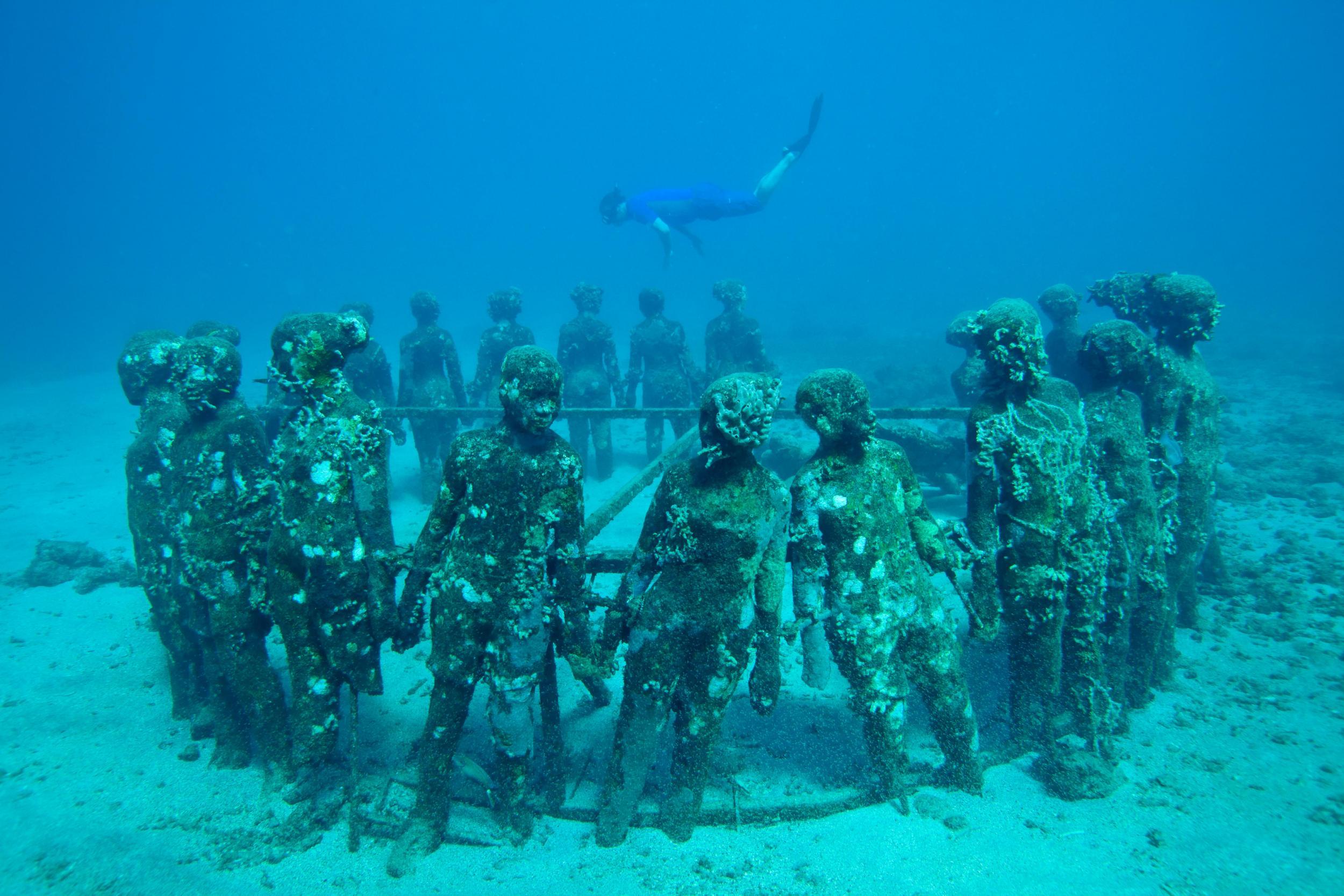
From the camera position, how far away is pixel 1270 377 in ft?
62.8

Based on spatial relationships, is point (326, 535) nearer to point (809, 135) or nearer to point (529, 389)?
point (529, 389)

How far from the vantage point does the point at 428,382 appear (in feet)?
33.9

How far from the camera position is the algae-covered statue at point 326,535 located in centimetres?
365

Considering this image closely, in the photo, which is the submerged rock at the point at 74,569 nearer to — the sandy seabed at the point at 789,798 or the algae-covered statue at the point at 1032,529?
the sandy seabed at the point at 789,798

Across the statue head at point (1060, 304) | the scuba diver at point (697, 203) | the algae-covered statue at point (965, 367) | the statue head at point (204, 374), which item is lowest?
the statue head at point (204, 374)

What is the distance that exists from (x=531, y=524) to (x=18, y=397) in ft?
93.6

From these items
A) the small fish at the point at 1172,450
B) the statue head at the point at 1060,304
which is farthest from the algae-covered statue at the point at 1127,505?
the statue head at the point at 1060,304

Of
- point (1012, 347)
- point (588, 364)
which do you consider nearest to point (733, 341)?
point (588, 364)

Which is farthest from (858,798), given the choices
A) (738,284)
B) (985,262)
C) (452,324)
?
(985,262)

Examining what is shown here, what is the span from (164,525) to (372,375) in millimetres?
5374

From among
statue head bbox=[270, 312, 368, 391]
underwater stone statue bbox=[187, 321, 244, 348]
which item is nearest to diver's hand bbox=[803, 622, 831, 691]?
statue head bbox=[270, 312, 368, 391]

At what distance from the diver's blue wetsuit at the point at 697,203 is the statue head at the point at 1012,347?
17.7m

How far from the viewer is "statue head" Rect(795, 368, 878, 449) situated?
3.54 m

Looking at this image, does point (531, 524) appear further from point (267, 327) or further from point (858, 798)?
point (267, 327)
